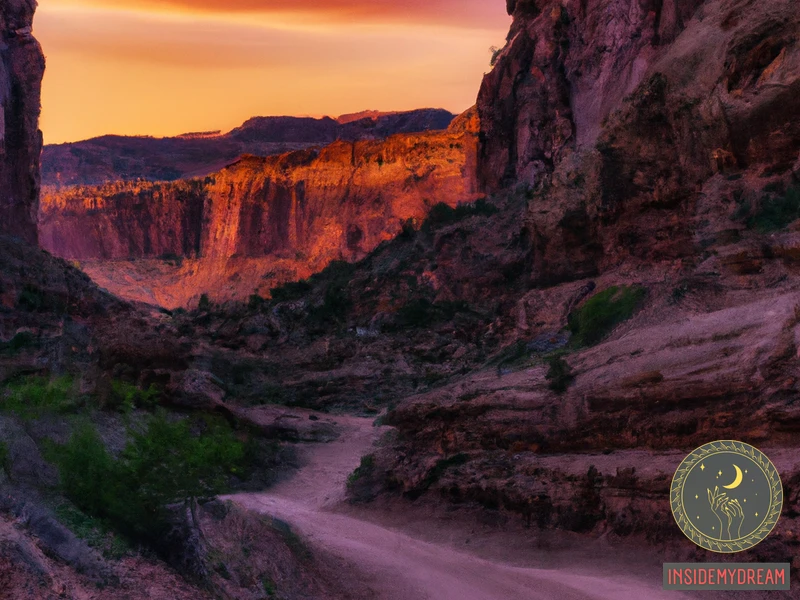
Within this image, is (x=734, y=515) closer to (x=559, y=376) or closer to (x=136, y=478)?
(x=559, y=376)

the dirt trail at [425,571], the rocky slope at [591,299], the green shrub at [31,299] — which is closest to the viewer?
the dirt trail at [425,571]

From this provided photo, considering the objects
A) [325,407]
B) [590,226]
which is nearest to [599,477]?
[590,226]

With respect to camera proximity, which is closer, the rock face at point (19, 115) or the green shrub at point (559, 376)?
the green shrub at point (559, 376)

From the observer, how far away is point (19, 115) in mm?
41000

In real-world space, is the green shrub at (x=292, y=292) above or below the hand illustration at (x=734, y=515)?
below

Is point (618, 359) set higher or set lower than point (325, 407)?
higher

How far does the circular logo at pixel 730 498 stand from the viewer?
9.34 meters

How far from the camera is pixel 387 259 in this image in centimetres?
4066

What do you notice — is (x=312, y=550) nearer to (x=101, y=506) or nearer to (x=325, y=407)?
(x=101, y=506)

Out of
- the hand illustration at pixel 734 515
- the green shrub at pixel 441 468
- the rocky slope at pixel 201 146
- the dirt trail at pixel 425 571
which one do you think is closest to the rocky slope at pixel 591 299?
the green shrub at pixel 441 468

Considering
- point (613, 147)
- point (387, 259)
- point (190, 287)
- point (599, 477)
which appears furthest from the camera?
point (190, 287)

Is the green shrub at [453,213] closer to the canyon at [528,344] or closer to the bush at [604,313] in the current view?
the canyon at [528,344]

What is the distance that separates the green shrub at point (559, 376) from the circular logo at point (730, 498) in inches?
161

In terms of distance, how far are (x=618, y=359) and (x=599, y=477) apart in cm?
222
